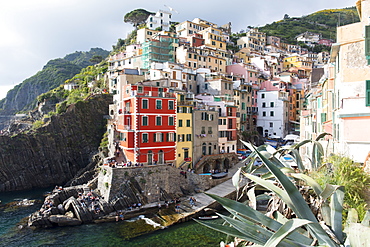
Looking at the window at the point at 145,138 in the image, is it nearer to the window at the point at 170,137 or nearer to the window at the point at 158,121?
the window at the point at 158,121

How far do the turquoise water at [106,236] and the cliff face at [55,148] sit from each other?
19.4 meters

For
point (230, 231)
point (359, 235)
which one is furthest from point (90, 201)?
point (359, 235)

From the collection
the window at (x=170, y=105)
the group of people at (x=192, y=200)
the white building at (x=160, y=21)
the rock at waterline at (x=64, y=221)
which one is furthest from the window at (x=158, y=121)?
the white building at (x=160, y=21)

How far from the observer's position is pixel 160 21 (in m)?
88.3

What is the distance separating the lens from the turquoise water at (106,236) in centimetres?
2227

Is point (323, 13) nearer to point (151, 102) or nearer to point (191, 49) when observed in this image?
Result: point (191, 49)

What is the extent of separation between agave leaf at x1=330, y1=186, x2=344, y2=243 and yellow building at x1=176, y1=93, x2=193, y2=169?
29.7 metres

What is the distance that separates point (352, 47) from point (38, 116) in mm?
66422

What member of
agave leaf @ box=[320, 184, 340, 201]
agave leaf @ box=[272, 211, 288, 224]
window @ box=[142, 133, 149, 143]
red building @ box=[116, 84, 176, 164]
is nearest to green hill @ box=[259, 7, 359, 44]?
red building @ box=[116, 84, 176, 164]

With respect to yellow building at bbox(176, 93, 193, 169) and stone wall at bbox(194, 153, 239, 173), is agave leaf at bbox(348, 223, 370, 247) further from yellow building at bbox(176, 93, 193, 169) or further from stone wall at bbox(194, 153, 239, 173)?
stone wall at bbox(194, 153, 239, 173)

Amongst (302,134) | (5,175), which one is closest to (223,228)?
(302,134)

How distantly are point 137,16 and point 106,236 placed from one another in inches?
3533

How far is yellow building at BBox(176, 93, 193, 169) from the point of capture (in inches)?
1412

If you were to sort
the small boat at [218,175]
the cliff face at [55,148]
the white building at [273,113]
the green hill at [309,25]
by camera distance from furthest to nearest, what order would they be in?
the green hill at [309,25] → the white building at [273,113] → the cliff face at [55,148] → the small boat at [218,175]
